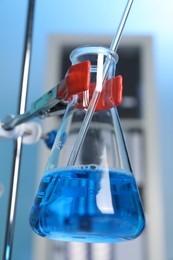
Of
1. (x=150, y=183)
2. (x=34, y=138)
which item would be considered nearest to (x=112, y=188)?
(x=34, y=138)

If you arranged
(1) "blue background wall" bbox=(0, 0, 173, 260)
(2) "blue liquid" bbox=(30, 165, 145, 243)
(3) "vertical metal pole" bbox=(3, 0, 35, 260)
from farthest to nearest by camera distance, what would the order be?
(1) "blue background wall" bbox=(0, 0, 173, 260) → (3) "vertical metal pole" bbox=(3, 0, 35, 260) → (2) "blue liquid" bbox=(30, 165, 145, 243)

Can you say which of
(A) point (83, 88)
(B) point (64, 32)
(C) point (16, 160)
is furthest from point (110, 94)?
(B) point (64, 32)

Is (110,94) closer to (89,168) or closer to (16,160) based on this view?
(89,168)

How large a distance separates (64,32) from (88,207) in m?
1.29

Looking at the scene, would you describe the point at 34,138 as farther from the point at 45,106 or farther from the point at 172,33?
the point at 172,33

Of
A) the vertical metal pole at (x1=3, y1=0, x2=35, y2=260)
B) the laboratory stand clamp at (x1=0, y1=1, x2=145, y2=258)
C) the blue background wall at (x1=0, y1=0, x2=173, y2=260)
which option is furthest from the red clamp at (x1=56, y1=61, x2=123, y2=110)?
the blue background wall at (x1=0, y1=0, x2=173, y2=260)

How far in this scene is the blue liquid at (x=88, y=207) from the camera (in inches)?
13.0

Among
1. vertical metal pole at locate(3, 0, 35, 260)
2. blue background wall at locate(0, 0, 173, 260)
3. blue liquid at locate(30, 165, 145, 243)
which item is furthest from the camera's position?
blue background wall at locate(0, 0, 173, 260)

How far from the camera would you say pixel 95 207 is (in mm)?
340

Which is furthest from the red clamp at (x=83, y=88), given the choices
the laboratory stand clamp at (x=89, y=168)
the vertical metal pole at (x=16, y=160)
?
the vertical metal pole at (x=16, y=160)

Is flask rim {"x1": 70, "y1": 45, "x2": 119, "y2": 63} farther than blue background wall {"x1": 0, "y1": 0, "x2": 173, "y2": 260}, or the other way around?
blue background wall {"x1": 0, "y1": 0, "x2": 173, "y2": 260}

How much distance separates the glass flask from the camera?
13.1 inches

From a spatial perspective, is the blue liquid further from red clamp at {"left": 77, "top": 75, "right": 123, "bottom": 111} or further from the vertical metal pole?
the vertical metal pole

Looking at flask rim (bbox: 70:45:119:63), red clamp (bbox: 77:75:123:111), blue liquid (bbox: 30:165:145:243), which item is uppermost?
flask rim (bbox: 70:45:119:63)
